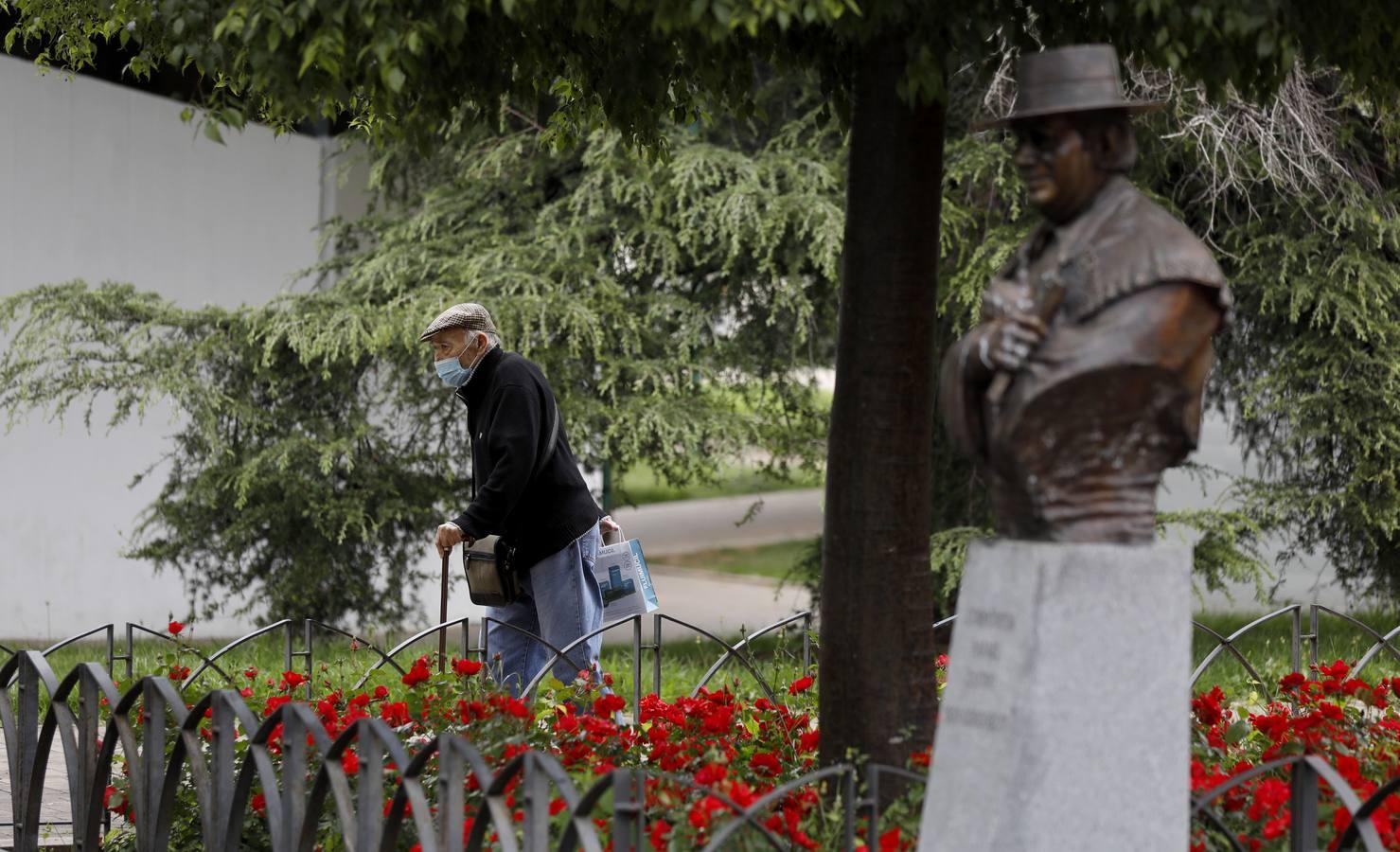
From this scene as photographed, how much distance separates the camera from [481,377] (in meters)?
6.54

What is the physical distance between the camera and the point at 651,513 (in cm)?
2473

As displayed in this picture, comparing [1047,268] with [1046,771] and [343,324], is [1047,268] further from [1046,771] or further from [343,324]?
[343,324]

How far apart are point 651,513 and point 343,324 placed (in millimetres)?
14924

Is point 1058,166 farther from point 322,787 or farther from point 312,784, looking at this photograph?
point 312,784

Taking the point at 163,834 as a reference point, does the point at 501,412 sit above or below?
above

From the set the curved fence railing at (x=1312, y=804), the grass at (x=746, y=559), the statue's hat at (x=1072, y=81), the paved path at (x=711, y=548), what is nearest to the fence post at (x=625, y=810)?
the curved fence railing at (x=1312, y=804)

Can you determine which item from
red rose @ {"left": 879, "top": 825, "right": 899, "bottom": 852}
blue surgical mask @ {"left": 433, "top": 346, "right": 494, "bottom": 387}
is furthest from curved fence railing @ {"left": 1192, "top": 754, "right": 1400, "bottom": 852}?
blue surgical mask @ {"left": 433, "top": 346, "right": 494, "bottom": 387}

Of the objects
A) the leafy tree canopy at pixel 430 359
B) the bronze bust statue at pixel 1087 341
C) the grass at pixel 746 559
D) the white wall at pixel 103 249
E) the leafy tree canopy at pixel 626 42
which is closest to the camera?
the bronze bust statue at pixel 1087 341

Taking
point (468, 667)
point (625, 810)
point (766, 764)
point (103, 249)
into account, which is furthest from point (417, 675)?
point (103, 249)

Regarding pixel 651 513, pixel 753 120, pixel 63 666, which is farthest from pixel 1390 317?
pixel 651 513

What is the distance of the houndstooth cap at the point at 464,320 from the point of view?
21.2 feet

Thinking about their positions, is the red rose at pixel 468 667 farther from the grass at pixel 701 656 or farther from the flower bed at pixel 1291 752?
the flower bed at pixel 1291 752

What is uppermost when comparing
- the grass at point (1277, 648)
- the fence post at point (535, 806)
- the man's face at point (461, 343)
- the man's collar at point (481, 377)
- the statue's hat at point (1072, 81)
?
the statue's hat at point (1072, 81)

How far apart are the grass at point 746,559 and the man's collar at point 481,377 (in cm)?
1133
